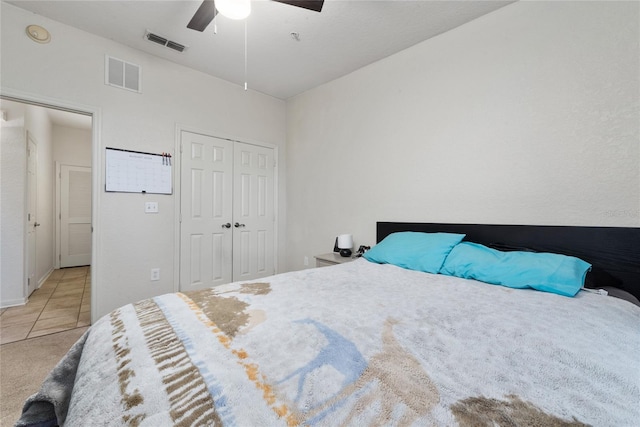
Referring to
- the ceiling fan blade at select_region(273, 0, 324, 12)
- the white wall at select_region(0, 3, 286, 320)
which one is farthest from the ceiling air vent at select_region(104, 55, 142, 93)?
the ceiling fan blade at select_region(273, 0, 324, 12)

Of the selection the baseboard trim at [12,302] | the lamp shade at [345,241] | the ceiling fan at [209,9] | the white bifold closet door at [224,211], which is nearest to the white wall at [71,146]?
the baseboard trim at [12,302]

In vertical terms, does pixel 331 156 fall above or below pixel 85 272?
above

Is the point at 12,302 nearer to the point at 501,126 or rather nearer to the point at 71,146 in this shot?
the point at 71,146

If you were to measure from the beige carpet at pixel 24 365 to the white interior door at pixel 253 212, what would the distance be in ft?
5.54

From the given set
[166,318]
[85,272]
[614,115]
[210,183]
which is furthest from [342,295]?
[85,272]

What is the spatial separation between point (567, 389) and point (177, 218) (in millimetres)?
3272

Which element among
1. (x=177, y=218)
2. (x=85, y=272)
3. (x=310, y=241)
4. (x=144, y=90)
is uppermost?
(x=144, y=90)

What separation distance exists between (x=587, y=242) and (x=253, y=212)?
3.32 meters

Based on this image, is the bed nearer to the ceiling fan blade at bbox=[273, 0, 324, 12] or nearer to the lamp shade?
the lamp shade

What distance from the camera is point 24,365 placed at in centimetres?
184

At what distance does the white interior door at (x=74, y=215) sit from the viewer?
16.3ft

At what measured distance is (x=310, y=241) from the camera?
358 cm

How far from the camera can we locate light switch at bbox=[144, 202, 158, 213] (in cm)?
279

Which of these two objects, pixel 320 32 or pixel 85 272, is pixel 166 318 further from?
pixel 85 272
